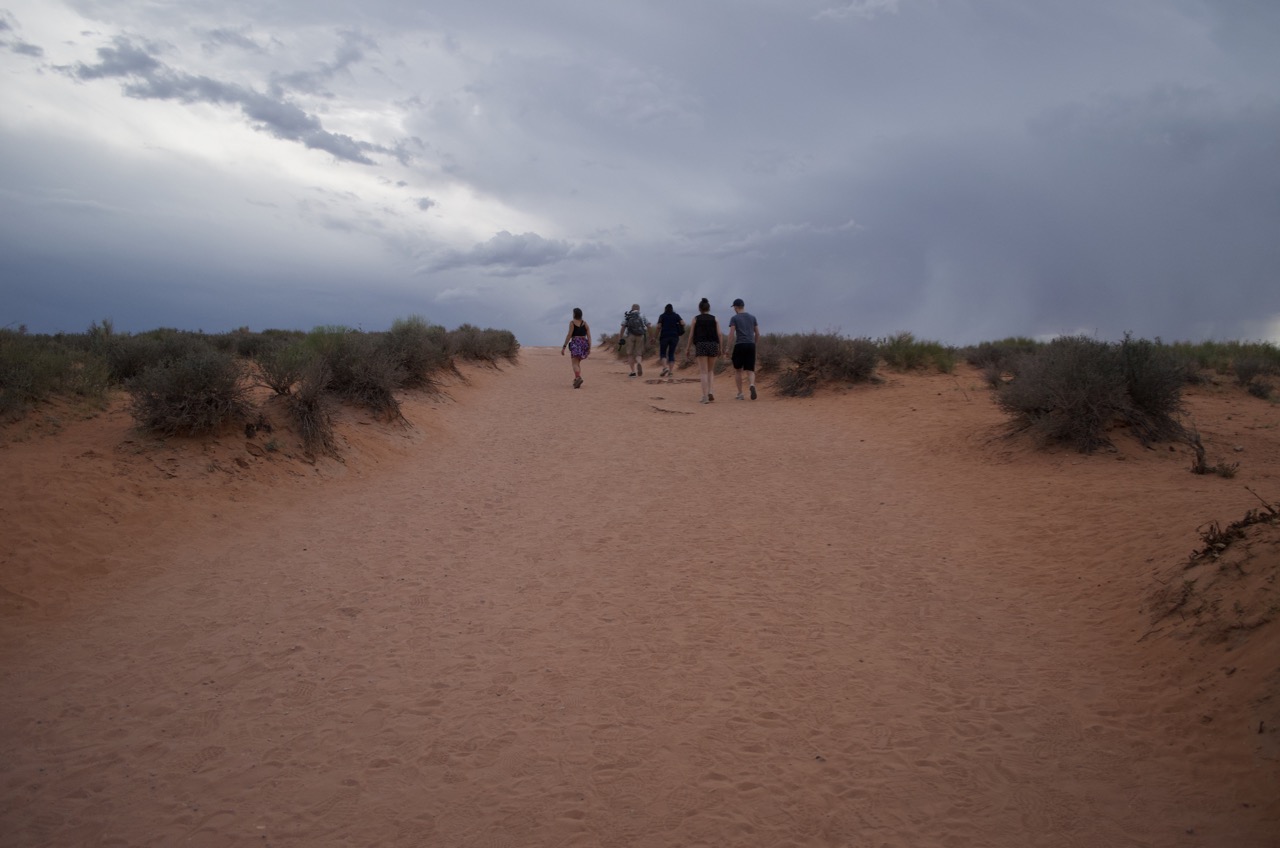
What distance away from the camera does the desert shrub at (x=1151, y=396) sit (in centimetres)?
1030

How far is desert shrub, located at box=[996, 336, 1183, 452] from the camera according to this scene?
33.4 ft

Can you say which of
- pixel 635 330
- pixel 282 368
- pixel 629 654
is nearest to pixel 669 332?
pixel 635 330

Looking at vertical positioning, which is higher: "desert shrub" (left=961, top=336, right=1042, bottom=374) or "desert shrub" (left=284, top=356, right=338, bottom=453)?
"desert shrub" (left=961, top=336, right=1042, bottom=374)

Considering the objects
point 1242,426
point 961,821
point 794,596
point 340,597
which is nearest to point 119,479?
point 340,597

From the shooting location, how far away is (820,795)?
12.5 ft

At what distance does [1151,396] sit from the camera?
10477 millimetres

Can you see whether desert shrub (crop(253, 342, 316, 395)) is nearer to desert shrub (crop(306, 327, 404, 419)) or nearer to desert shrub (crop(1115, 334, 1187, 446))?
desert shrub (crop(306, 327, 404, 419))

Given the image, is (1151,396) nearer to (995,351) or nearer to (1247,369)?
(1247,369)

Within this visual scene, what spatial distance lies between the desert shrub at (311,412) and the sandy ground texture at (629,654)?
0.40m

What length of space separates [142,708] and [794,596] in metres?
4.89

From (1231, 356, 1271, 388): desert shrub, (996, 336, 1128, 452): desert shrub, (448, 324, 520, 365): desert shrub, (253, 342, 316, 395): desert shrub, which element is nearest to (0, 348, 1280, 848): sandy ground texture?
(996, 336, 1128, 452): desert shrub

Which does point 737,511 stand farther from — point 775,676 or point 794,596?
point 775,676

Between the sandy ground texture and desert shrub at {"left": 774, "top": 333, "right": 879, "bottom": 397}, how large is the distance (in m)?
8.73

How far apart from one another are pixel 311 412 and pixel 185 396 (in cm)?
183
